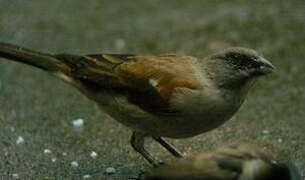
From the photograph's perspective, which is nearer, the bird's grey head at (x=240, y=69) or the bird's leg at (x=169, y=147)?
the bird's grey head at (x=240, y=69)

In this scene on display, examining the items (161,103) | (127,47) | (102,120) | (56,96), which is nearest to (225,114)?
(161,103)

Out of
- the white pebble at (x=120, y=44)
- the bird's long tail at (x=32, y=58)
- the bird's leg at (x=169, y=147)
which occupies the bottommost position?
the bird's leg at (x=169, y=147)

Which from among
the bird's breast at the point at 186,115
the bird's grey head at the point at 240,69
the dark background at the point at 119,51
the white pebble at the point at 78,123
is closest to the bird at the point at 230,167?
the bird's breast at the point at 186,115

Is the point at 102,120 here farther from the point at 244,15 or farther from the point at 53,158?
the point at 244,15

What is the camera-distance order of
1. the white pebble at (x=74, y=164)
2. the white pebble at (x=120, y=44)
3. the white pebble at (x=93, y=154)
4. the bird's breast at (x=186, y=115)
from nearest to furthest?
the bird's breast at (x=186, y=115), the white pebble at (x=74, y=164), the white pebble at (x=93, y=154), the white pebble at (x=120, y=44)

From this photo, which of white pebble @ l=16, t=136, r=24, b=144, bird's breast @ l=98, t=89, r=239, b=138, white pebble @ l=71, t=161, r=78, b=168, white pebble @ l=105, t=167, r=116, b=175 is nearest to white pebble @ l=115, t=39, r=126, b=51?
white pebble @ l=16, t=136, r=24, b=144

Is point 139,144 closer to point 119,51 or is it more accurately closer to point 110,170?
point 110,170

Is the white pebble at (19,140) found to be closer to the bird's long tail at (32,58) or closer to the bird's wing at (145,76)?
the bird's long tail at (32,58)
